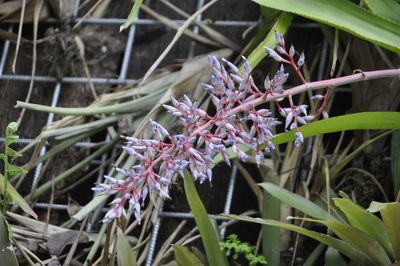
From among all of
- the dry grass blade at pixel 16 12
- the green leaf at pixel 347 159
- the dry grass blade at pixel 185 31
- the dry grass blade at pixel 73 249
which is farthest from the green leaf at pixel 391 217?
the dry grass blade at pixel 16 12

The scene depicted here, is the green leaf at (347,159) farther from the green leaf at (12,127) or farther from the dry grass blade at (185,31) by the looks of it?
the green leaf at (12,127)

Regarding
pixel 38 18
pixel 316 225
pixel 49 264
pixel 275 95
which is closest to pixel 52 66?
pixel 38 18

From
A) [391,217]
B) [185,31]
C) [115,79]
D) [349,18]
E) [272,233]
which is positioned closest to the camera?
[391,217]

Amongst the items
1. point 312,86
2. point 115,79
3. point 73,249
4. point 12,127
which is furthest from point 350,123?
point 115,79

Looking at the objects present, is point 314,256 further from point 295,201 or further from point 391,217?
point 391,217

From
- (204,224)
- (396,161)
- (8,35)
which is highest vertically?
(8,35)

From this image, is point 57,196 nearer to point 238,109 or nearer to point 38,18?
point 38,18
